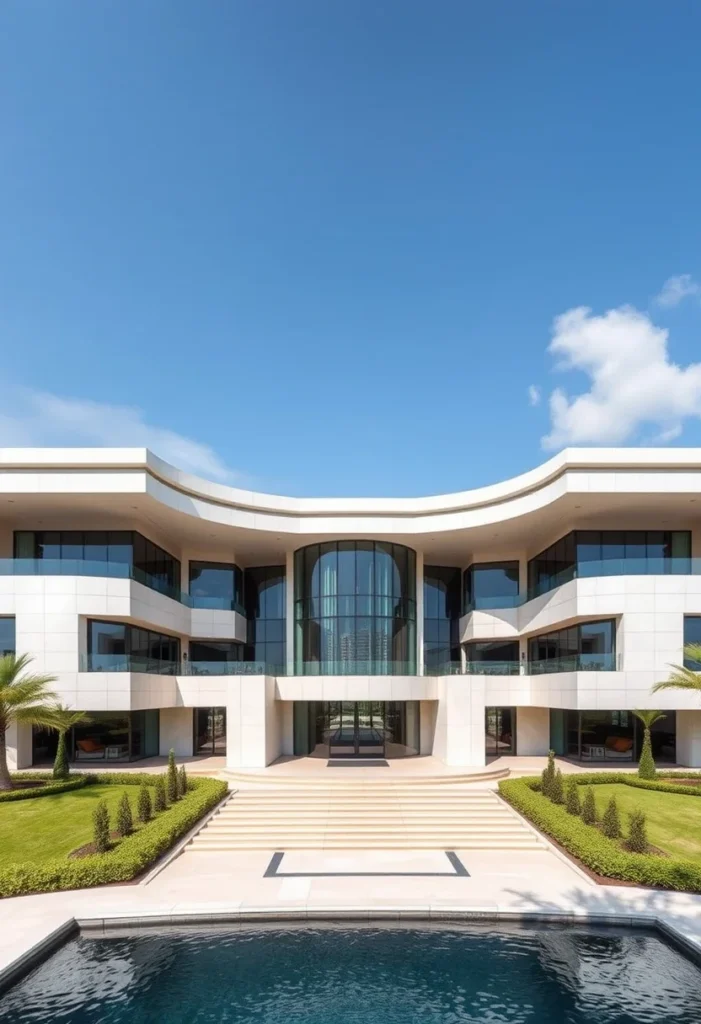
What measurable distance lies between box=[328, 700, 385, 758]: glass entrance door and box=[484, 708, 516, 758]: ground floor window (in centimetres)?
535

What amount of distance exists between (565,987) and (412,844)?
8333 millimetres

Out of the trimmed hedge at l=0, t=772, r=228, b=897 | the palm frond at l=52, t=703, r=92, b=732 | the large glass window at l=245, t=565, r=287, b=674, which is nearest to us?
the trimmed hedge at l=0, t=772, r=228, b=897

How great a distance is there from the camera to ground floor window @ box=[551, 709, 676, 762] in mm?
27453

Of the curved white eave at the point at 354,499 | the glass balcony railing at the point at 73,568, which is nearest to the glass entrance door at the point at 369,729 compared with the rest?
the curved white eave at the point at 354,499

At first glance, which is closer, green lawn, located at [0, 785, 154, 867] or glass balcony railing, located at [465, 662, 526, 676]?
green lawn, located at [0, 785, 154, 867]

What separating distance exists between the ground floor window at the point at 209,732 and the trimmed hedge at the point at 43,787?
8246 millimetres

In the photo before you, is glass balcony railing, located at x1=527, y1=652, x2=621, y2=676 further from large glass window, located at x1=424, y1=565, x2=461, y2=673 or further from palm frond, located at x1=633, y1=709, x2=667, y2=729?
large glass window, located at x1=424, y1=565, x2=461, y2=673

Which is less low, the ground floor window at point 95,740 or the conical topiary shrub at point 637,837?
the conical topiary shrub at point 637,837

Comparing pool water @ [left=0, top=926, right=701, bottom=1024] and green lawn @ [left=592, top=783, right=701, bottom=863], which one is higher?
pool water @ [left=0, top=926, right=701, bottom=1024]

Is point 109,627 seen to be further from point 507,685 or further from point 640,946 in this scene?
point 640,946

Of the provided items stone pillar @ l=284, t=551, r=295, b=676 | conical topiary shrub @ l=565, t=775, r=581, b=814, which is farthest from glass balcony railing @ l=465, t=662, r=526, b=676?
conical topiary shrub @ l=565, t=775, r=581, b=814

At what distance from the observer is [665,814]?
2005 centimetres

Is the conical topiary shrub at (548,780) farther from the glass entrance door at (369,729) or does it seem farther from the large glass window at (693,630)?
the glass entrance door at (369,729)

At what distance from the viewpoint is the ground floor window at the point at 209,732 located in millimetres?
31719
